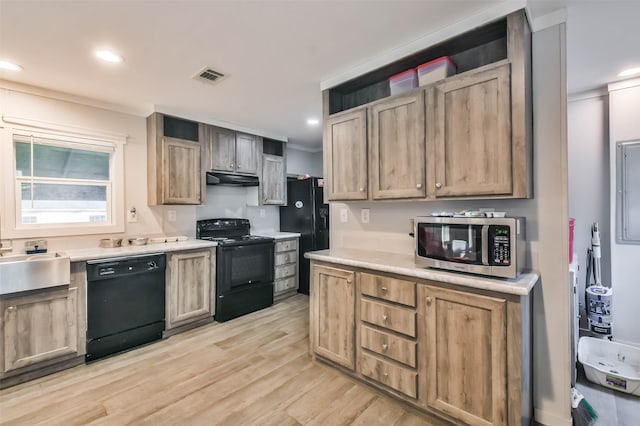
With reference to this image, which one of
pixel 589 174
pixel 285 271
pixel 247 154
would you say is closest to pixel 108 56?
pixel 247 154

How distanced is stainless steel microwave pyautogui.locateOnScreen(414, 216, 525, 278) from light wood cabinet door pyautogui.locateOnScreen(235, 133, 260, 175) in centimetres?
291

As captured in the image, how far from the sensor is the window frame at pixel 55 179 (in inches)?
106

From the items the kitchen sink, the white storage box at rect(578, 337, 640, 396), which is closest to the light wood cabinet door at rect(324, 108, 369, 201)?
the white storage box at rect(578, 337, 640, 396)

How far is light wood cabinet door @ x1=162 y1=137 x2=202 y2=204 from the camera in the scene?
343 centimetres

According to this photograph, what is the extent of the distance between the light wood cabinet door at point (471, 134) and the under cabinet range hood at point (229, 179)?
2751mm

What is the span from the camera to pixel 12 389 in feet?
7.38

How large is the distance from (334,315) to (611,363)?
7.58ft

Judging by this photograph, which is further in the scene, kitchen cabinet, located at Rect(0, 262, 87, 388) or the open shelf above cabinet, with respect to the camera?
kitchen cabinet, located at Rect(0, 262, 87, 388)

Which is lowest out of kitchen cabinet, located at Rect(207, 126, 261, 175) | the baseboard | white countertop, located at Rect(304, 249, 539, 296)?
the baseboard

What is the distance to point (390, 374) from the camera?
203cm

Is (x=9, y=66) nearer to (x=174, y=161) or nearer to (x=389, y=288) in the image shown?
Result: (x=174, y=161)

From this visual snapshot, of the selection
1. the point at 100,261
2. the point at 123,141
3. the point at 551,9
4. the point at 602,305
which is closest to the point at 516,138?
the point at 551,9

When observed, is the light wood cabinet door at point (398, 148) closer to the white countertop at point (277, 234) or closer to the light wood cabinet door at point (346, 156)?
the light wood cabinet door at point (346, 156)

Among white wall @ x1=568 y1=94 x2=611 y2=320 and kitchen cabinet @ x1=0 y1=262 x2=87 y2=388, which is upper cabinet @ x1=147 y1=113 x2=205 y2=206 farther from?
white wall @ x1=568 y1=94 x2=611 y2=320
